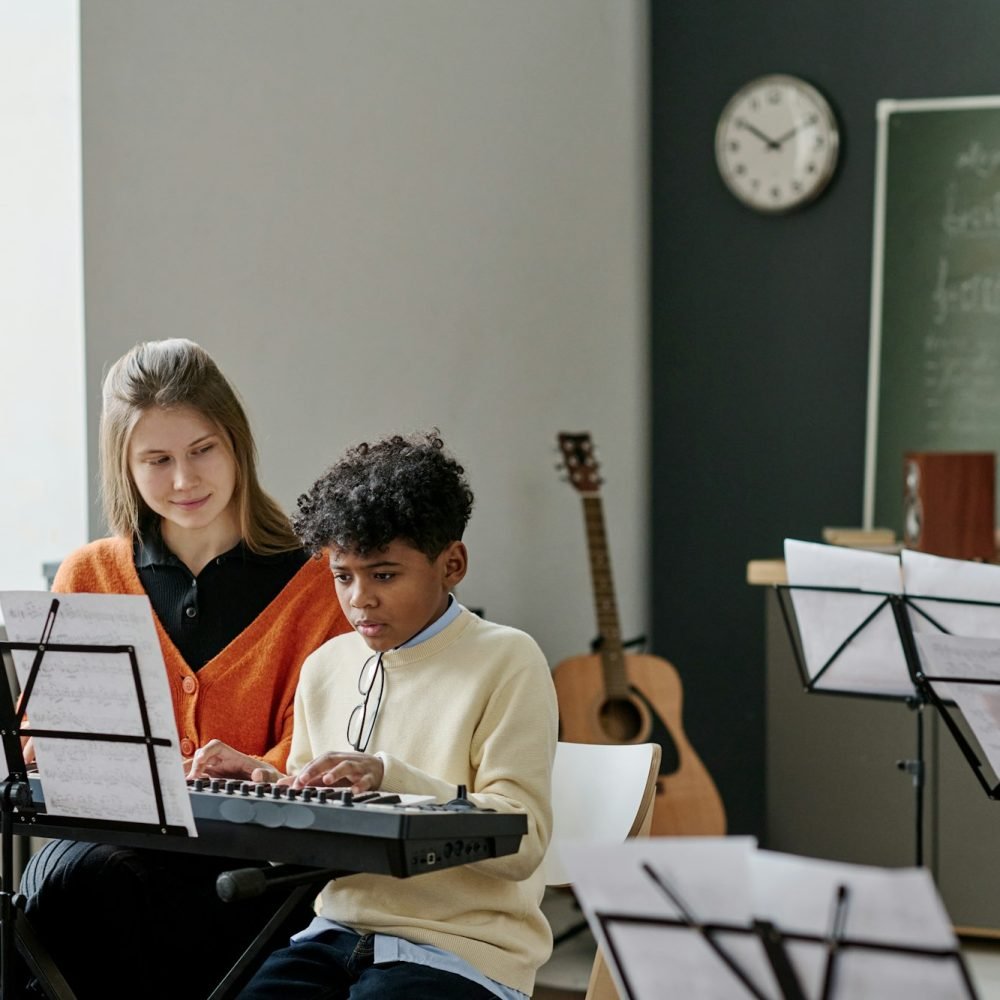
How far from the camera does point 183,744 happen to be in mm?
1951

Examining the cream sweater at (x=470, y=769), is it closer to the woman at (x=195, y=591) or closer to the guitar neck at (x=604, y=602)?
the woman at (x=195, y=591)

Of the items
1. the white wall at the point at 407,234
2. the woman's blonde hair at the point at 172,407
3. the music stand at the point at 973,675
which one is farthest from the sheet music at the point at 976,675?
the white wall at the point at 407,234

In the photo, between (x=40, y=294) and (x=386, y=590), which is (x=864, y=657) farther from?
(x=40, y=294)

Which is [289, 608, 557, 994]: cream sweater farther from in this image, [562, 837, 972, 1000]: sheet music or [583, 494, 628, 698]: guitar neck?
[583, 494, 628, 698]: guitar neck

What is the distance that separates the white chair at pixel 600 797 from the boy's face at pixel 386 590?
0.29m

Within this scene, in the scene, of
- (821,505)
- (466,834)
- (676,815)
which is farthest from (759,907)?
(821,505)

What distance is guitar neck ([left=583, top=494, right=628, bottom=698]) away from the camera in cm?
356

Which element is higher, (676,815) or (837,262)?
(837,262)

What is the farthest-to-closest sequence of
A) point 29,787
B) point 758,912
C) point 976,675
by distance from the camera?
Answer: 1. point 976,675
2. point 29,787
3. point 758,912

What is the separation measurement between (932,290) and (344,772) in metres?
2.91

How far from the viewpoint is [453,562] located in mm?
1729

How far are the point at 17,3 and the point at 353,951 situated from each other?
1849 millimetres

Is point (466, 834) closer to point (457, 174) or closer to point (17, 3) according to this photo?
point (17, 3)

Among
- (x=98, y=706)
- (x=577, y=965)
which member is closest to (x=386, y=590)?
(x=98, y=706)
